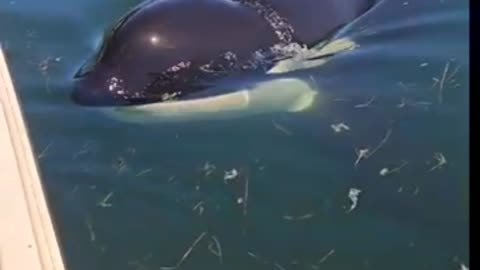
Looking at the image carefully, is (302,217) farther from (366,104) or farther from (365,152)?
(366,104)

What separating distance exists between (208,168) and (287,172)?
0.63ft

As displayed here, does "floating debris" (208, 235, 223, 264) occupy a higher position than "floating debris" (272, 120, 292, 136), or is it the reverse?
"floating debris" (272, 120, 292, 136)

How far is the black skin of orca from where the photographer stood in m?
2.64

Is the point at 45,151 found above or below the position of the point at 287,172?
above

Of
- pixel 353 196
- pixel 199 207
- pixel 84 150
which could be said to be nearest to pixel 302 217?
pixel 353 196

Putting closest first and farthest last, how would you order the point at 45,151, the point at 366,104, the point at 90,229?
the point at 90,229
the point at 45,151
the point at 366,104

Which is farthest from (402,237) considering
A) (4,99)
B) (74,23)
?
(74,23)

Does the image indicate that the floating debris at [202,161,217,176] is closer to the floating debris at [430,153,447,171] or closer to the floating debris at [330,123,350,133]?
the floating debris at [330,123,350,133]

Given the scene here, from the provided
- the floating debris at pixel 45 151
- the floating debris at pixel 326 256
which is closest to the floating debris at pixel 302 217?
the floating debris at pixel 326 256

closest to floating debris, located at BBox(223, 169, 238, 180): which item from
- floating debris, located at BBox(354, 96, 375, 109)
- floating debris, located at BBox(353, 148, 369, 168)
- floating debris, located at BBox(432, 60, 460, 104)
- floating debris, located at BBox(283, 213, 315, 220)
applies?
floating debris, located at BBox(283, 213, 315, 220)

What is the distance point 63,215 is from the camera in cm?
228

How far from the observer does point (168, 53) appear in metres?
2.66

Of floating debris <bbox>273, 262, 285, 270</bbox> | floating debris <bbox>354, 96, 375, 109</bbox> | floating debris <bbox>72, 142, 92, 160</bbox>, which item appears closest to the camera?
floating debris <bbox>273, 262, 285, 270</bbox>

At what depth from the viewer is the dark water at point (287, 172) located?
2180mm
